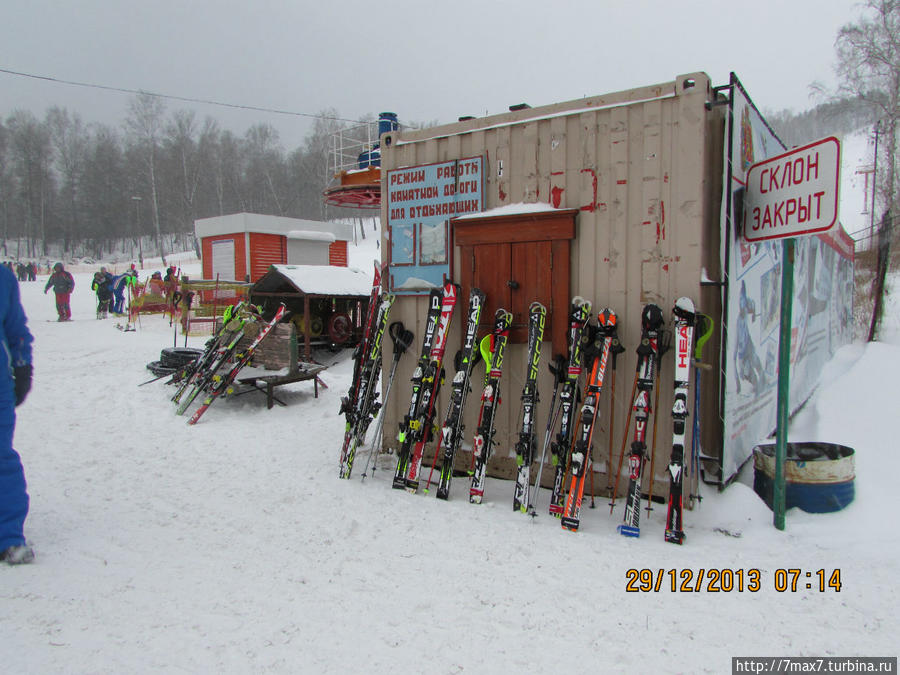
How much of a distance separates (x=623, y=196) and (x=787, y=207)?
1142mm

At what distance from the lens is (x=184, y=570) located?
Answer: 10.4 feet

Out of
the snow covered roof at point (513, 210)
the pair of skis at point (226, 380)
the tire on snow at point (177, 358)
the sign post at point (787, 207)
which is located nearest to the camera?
the sign post at point (787, 207)

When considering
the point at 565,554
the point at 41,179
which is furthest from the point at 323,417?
the point at 41,179

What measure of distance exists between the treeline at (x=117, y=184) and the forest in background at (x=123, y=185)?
4.3 inches

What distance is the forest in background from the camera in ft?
183

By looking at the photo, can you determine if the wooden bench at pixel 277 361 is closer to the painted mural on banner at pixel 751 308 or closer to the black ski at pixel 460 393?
the black ski at pixel 460 393

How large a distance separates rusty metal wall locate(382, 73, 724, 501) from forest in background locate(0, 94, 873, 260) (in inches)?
2142

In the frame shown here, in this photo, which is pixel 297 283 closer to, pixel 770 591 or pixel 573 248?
pixel 573 248

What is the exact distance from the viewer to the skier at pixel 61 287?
15438mm

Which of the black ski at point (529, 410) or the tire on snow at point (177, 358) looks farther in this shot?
the tire on snow at point (177, 358)

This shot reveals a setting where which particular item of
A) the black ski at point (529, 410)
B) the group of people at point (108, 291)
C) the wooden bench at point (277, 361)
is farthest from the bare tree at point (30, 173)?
the black ski at point (529, 410)

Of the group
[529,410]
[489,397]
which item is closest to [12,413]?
[489,397]

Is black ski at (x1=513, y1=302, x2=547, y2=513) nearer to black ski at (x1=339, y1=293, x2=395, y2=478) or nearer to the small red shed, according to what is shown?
black ski at (x1=339, y1=293, x2=395, y2=478)

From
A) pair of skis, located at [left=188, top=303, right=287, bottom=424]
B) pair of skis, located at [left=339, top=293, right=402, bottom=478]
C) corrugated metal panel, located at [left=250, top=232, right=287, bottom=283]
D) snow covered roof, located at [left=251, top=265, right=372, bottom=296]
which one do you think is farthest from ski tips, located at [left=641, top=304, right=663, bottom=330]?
corrugated metal panel, located at [left=250, top=232, right=287, bottom=283]
